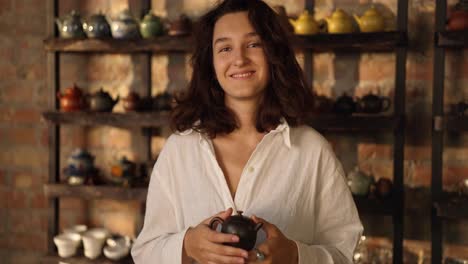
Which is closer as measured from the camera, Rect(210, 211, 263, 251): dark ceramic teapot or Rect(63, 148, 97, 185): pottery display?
Rect(210, 211, 263, 251): dark ceramic teapot

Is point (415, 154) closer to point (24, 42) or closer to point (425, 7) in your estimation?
point (425, 7)

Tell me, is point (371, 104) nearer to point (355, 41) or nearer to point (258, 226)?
point (355, 41)

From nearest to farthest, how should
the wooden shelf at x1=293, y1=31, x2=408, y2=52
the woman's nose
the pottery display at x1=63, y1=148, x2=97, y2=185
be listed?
1. the woman's nose
2. the wooden shelf at x1=293, y1=31, x2=408, y2=52
3. the pottery display at x1=63, y1=148, x2=97, y2=185

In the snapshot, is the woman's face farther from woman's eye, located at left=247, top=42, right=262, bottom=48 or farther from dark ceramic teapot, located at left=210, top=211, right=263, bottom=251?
dark ceramic teapot, located at left=210, top=211, right=263, bottom=251

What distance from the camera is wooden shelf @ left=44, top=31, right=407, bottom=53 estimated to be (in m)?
2.12

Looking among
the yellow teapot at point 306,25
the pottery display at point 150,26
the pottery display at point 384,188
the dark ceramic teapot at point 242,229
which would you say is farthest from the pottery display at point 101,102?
the dark ceramic teapot at point 242,229

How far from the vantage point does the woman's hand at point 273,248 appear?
3.51 feet

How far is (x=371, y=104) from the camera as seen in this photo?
7.23 ft

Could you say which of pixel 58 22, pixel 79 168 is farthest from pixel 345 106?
pixel 58 22

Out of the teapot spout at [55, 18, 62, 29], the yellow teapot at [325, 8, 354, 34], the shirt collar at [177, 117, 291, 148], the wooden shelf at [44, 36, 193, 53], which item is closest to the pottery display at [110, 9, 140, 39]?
the wooden shelf at [44, 36, 193, 53]

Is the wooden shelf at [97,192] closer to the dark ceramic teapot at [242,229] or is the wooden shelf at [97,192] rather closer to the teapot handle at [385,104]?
the teapot handle at [385,104]

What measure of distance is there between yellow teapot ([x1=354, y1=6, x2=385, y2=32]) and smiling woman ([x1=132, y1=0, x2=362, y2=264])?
3.16 ft

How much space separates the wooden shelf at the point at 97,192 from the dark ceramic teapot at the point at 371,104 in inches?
39.5

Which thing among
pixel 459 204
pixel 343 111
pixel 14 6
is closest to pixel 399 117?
pixel 343 111
